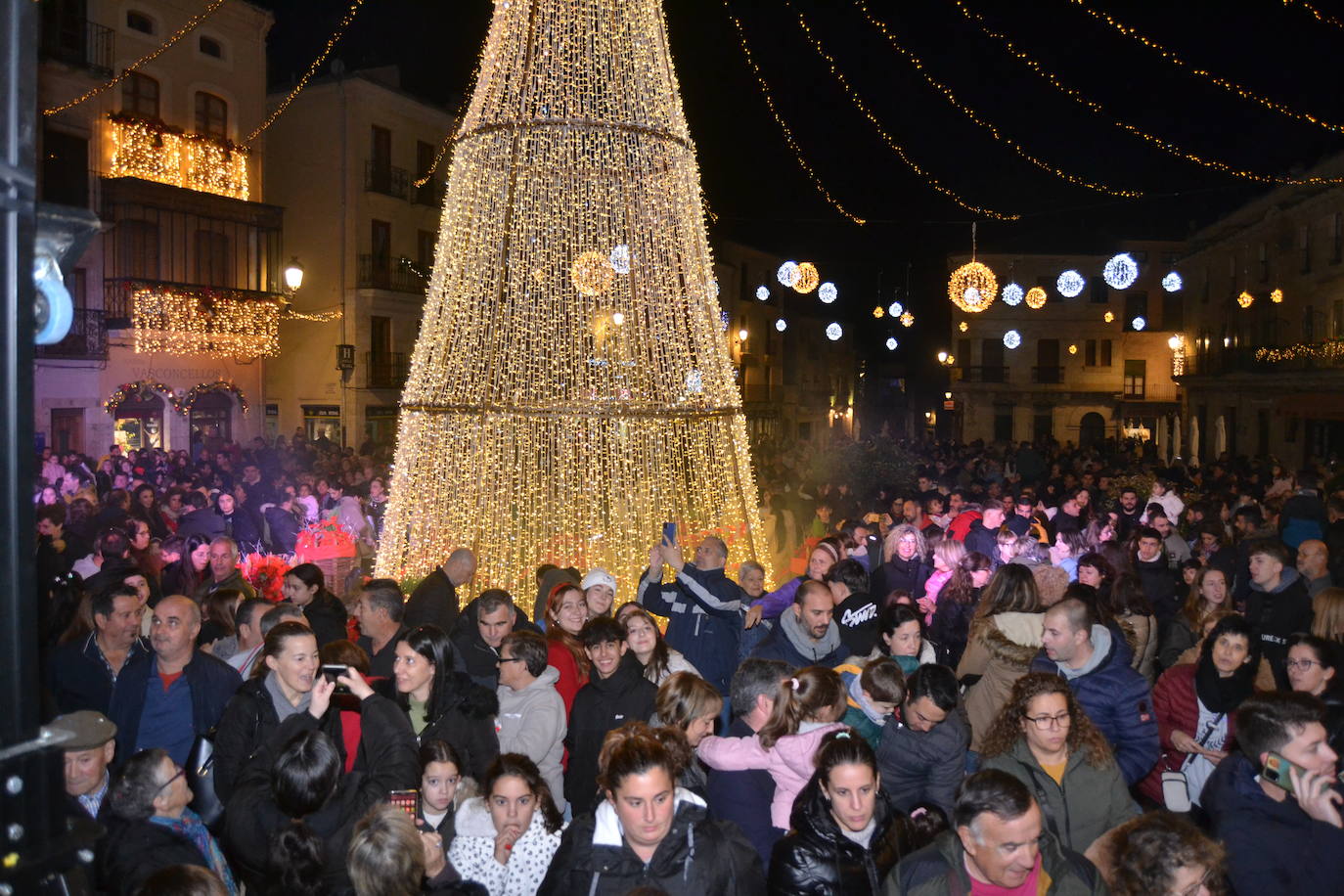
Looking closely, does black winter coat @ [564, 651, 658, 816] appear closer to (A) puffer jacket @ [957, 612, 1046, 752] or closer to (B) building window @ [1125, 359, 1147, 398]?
(A) puffer jacket @ [957, 612, 1046, 752]

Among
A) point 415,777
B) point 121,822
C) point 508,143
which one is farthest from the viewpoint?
point 508,143

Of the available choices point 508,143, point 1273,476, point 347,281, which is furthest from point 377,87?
point 1273,476

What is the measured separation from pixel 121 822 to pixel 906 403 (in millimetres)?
66252

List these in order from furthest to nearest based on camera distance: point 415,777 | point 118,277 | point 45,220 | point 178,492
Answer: point 118,277 → point 178,492 → point 415,777 → point 45,220

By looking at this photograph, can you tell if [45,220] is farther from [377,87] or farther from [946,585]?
[377,87]

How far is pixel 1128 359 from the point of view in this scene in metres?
46.9

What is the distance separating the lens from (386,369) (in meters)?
28.0

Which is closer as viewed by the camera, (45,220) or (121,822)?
(45,220)

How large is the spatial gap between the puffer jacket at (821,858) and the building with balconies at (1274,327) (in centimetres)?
2774

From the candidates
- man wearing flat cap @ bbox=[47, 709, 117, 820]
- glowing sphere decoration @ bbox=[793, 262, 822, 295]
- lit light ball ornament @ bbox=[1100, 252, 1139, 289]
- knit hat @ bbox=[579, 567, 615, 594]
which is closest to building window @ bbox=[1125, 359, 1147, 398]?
lit light ball ornament @ bbox=[1100, 252, 1139, 289]

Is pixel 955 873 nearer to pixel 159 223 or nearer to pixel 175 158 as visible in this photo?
pixel 159 223

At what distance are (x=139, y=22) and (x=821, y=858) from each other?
24.4 metres

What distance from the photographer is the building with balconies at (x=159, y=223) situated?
20797 mm

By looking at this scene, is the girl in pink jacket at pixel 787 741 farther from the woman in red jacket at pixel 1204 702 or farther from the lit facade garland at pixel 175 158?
the lit facade garland at pixel 175 158
